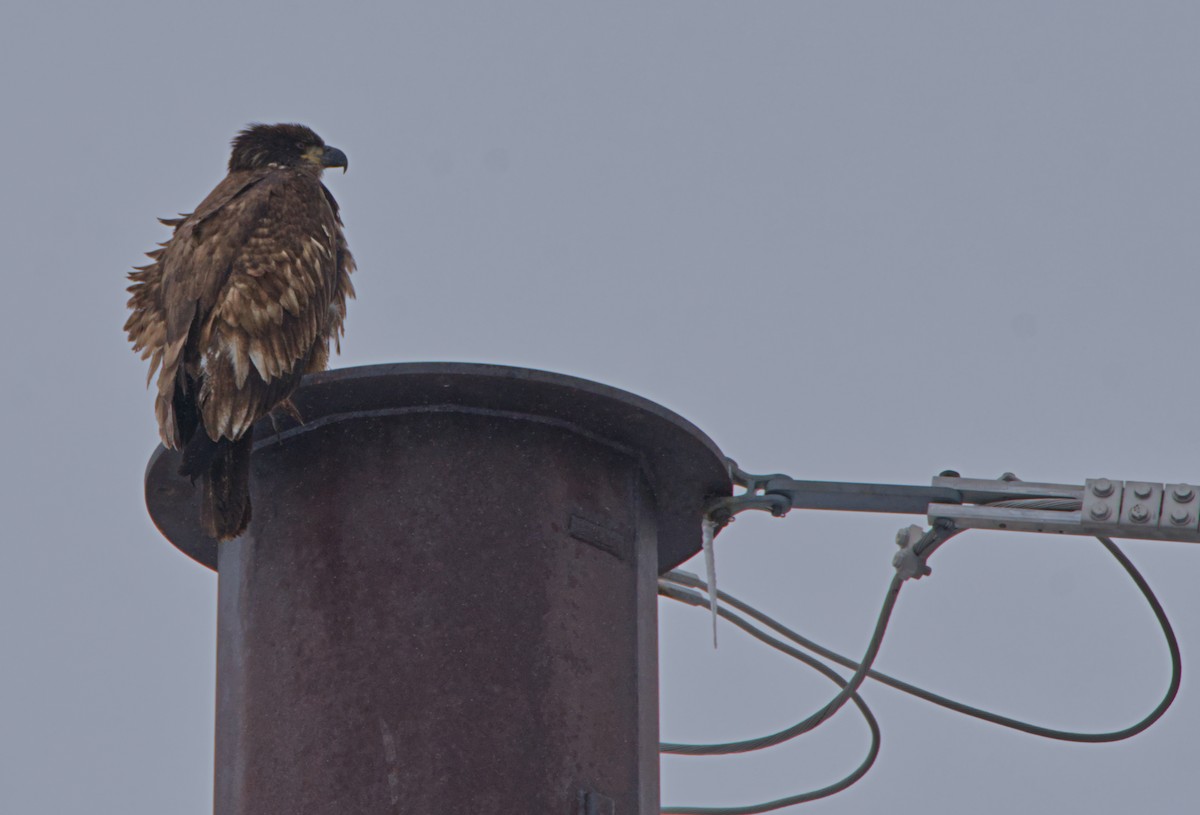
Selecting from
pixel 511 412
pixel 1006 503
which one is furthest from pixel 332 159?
pixel 1006 503

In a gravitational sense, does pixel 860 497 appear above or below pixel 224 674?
above

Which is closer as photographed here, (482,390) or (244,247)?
(482,390)

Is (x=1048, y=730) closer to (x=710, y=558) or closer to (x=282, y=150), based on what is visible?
(x=710, y=558)

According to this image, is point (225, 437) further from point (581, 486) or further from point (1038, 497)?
point (1038, 497)

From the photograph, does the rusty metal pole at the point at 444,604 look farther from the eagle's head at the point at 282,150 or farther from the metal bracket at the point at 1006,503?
the eagle's head at the point at 282,150

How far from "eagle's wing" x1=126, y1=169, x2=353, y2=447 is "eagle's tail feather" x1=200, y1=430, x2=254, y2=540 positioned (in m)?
0.05

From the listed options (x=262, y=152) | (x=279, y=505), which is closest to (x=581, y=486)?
(x=279, y=505)

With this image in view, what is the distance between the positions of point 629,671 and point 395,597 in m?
0.68

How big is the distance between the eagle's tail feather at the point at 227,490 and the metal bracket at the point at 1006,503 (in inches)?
56.4

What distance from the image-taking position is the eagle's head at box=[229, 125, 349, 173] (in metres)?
7.98

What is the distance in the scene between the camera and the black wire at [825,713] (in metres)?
5.61

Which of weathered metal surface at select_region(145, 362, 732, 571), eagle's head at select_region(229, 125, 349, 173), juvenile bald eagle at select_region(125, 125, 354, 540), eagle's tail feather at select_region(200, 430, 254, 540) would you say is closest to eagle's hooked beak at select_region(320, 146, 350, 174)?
eagle's head at select_region(229, 125, 349, 173)

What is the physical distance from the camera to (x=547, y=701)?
4691 millimetres

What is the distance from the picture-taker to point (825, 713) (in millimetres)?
5863
